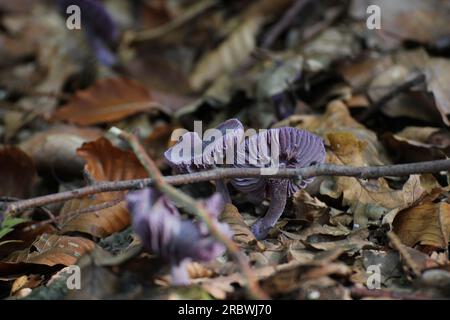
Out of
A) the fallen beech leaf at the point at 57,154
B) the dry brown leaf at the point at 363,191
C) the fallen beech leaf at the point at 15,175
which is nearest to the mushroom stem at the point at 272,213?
the dry brown leaf at the point at 363,191

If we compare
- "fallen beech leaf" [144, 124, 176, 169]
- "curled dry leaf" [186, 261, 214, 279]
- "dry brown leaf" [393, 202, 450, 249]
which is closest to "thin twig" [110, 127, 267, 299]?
"curled dry leaf" [186, 261, 214, 279]

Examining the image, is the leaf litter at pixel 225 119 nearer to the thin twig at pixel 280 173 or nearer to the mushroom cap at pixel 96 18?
the mushroom cap at pixel 96 18

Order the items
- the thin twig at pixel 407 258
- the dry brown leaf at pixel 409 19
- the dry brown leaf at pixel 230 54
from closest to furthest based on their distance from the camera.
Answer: the thin twig at pixel 407 258
the dry brown leaf at pixel 409 19
the dry brown leaf at pixel 230 54

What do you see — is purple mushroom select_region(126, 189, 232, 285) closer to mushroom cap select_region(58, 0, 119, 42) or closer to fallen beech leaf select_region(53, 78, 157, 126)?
fallen beech leaf select_region(53, 78, 157, 126)

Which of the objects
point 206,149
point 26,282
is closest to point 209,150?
point 206,149

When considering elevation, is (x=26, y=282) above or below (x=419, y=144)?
below

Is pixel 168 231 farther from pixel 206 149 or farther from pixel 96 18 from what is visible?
pixel 96 18
